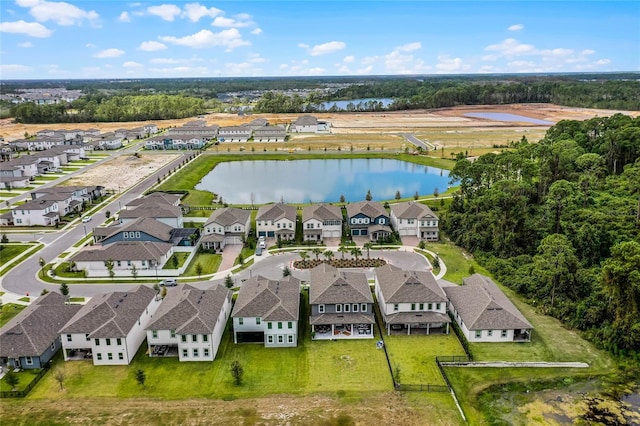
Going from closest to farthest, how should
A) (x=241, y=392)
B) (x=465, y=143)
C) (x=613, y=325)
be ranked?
1. (x=241, y=392)
2. (x=613, y=325)
3. (x=465, y=143)

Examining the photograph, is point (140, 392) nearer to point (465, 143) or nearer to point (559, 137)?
point (559, 137)

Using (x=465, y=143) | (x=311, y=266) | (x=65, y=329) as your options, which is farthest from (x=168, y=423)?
(x=465, y=143)

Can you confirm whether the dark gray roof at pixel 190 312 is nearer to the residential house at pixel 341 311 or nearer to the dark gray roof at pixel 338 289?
the residential house at pixel 341 311

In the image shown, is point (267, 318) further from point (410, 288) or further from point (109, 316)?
point (410, 288)

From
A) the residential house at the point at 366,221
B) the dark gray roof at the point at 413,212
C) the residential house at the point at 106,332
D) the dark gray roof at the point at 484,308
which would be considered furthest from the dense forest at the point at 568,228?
the residential house at the point at 106,332

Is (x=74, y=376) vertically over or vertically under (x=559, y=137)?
under

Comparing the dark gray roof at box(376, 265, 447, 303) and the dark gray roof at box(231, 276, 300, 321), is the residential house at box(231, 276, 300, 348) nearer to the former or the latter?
the dark gray roof at box(231, 276, 300, 321)

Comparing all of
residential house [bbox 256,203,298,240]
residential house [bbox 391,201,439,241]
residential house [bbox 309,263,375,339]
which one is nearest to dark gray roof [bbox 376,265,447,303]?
residential house [bbox 309,263,375,339]
